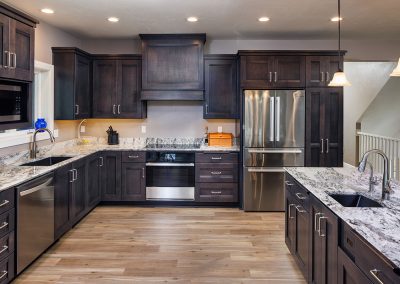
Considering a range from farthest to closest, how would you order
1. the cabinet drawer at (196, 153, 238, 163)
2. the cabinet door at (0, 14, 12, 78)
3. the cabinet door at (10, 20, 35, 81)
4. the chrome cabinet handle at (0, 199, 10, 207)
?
1. the cabinet drawer at (196, 153, 238, 163)
2. the cabinet door at (10, 20, 35, 81)
3. the cabinet door at (0, 14, 12, 78)
4. the chrome cabinet handle at (0, 199, 10, 207)

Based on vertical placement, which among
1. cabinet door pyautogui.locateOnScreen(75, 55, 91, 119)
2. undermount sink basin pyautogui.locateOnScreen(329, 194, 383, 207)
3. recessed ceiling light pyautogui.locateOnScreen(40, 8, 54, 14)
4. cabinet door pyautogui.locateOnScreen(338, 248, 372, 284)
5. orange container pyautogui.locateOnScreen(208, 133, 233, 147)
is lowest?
cabinet door pyautogui.locateOnScreen(338, 248, 372, 284)

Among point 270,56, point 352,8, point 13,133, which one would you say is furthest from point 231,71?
point 13,133

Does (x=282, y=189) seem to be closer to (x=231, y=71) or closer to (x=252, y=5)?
(x=231, y=71)

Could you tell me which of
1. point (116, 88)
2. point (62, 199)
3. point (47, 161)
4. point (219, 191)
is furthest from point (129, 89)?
point (62, 199)

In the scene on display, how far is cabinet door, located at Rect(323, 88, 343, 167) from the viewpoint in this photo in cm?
493

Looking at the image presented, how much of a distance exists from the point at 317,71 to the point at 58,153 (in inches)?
146

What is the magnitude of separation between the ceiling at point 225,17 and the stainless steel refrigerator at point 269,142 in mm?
935

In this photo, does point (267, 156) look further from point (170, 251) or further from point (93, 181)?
point (93, 181)

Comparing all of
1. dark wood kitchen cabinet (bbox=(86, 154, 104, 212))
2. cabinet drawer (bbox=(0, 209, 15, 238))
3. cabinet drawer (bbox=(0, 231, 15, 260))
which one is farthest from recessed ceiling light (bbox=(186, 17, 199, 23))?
cabinet drawer (bbox=(0, 231, 15, 260))

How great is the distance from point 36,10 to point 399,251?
418 centimetres

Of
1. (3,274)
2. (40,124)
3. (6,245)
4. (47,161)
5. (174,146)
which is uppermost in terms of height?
(40,124)

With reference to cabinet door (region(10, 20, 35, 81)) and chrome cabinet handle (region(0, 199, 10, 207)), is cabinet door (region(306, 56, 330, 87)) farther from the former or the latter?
chrome cabinet handle (region(0, 199, 10, 207))

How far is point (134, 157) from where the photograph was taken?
16.7 ft

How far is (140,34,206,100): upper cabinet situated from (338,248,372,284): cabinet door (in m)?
3.61
